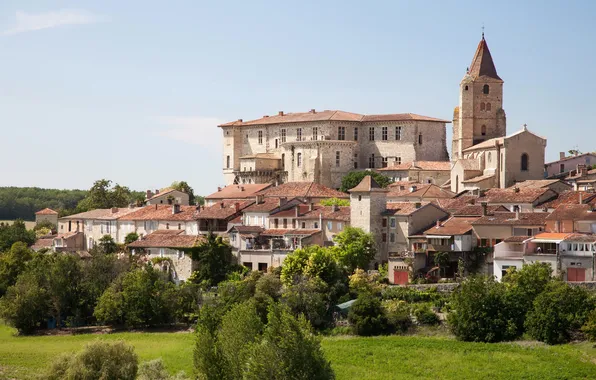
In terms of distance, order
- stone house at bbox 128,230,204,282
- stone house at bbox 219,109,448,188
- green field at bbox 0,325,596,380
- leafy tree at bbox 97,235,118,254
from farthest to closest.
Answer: stone house at bbox 219,109,448,188 → leafy tree at bbox 97,235,118,254 → stone house at bbox 128,230,204,282 → green field at bbox 0,325,596,380

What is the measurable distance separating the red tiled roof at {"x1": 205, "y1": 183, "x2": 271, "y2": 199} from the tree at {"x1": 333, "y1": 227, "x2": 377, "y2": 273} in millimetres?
20564

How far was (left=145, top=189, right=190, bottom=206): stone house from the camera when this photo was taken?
314ft

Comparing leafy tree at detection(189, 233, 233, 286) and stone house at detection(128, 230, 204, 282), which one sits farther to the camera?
stone house at detection(128, 230, 204, 282)

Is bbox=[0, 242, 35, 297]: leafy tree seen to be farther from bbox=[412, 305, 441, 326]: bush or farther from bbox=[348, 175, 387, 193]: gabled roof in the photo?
bbox=[412, 305, 441, 326]: bush

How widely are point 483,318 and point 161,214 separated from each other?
3391 cm

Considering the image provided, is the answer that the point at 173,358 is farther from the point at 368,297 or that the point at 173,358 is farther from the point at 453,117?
the point at 453,117

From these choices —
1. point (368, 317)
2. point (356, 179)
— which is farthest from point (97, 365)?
point (356, 179)

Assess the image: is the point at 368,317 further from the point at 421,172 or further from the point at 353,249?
the point at 421,172

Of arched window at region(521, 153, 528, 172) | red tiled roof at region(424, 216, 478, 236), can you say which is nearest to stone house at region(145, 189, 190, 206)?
arched window at region(521, 153, 528, 172)

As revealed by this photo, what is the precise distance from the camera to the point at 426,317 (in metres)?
55.7

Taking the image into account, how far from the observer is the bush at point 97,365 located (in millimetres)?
47219

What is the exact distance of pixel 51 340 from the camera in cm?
6334

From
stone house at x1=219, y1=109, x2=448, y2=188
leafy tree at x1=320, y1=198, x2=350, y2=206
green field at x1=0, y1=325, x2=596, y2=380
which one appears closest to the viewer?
green field at x1=0, y1=325, x2=596, y2=380

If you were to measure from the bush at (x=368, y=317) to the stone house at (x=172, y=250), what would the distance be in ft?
51.9
